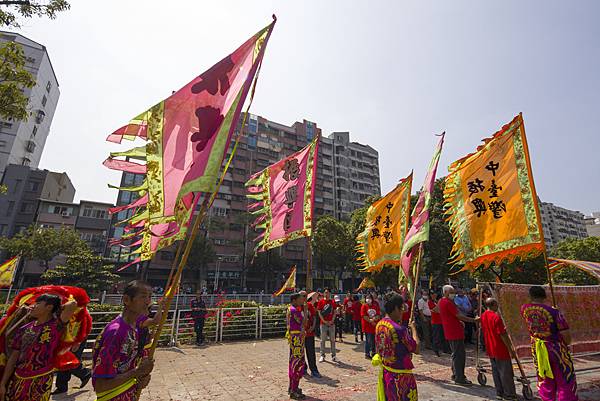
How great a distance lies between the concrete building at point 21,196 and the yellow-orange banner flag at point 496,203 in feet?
158

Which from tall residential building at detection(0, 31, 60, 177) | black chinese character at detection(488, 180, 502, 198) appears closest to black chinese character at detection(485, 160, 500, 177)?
black chinese character at detection(488, 180, 502, 198)

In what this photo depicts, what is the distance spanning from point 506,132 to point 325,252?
34.1 metres

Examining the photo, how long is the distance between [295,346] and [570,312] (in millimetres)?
8076

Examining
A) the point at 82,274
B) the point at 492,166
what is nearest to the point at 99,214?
the point at 82,274

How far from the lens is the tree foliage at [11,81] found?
7434mm

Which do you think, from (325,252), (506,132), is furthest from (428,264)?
(506,132)

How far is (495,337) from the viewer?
5.46m

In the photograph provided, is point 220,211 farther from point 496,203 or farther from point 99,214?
point 496,203

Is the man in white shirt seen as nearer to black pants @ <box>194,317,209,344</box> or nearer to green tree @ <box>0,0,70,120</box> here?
black pants @ <box>194,317,209,344</box>

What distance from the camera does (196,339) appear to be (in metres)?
11.3

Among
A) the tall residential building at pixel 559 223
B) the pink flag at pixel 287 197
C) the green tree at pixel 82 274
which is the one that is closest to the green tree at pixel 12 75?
the pink flag at pixel 287 197

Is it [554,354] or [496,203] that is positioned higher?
[496,203]

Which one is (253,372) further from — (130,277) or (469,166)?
(130,277)

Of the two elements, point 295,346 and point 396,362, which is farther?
point 295,346
